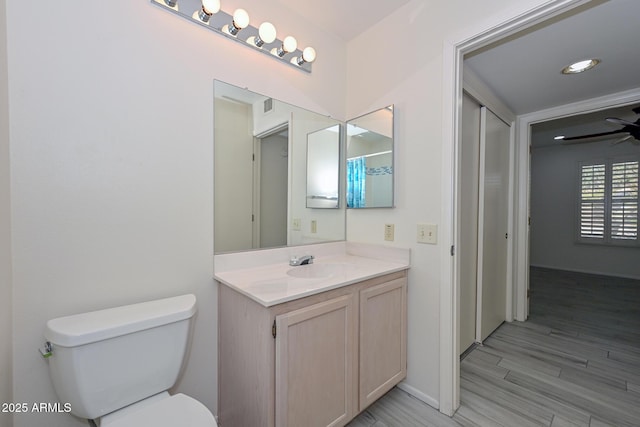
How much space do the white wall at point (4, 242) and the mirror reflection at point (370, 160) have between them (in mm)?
1723

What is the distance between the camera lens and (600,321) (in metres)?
2.78

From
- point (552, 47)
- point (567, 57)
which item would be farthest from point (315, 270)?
point (567, 57)

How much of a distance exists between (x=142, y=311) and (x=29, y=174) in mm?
632

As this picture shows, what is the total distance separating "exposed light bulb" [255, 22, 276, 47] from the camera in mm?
1441

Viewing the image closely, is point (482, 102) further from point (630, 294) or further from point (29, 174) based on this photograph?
point (630, 294)

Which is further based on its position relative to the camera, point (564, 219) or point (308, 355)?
point (564, 219)

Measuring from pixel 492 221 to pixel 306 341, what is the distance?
2.19 meters

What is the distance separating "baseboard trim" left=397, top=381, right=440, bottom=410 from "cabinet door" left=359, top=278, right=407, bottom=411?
10 centimetres

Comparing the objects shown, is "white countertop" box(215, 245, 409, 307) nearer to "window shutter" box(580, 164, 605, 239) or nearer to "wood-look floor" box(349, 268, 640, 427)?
"wood-look floor" box(349, 268, 640, 427)

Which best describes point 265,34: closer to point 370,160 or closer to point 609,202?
point 370,160

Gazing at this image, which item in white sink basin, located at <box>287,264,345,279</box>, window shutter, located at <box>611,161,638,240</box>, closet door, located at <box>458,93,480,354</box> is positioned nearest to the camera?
white sink basin, located at <box>287,264,345,279</box>

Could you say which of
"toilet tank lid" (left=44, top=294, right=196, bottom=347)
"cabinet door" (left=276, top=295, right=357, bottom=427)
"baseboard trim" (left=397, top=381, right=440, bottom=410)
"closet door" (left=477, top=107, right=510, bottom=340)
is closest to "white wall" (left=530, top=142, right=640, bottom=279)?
"closet door" (left=477, top=107, right=510, bottom=340)

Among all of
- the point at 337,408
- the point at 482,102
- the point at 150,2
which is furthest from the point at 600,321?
the point at 150,2

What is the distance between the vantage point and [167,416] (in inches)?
35.9
